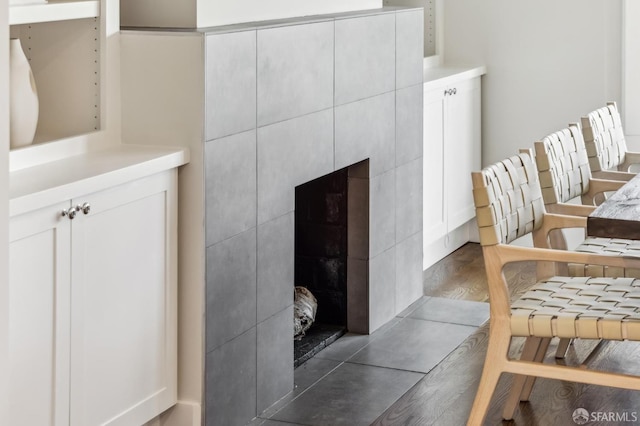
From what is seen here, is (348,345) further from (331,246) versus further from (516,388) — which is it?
(516,388)

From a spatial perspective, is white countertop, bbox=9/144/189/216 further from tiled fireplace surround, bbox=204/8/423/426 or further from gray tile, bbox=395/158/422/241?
gray tile, bbox=395/158/422/241

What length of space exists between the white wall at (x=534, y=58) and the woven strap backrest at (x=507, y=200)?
2.42m

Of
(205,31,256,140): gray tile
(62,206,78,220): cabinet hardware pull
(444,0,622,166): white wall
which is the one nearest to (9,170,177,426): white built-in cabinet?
(62,206,78,220): cabinet hardware pull

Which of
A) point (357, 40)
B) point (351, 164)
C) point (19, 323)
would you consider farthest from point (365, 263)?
point (19, 323)

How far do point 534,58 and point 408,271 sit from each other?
165 cm

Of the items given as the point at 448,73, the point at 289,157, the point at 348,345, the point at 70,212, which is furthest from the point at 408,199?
the point at 70,212

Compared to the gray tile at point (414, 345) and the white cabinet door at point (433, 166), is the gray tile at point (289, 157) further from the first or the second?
the white cabinet door at point (433, 166)

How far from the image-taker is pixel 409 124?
15.6ft

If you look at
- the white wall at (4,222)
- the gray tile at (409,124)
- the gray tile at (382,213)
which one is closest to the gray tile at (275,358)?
the gray tile at (382,213)

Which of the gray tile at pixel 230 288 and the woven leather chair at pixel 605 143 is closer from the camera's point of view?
the gray tile at pixel 230 288

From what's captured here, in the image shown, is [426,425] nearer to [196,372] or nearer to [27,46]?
[196,372]

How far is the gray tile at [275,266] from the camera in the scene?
11.7 ft

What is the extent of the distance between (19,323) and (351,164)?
1.93 metres

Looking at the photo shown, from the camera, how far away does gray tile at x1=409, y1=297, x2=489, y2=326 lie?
15.4ft
